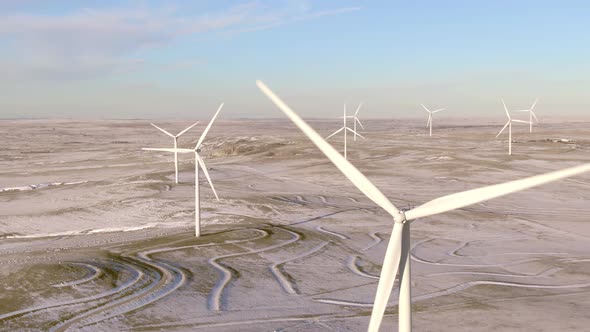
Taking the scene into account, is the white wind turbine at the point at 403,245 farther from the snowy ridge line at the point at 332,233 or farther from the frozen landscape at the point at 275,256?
the snowy ridge line at the point at 332,233

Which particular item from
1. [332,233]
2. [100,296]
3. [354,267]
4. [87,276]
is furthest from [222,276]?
[332,233]

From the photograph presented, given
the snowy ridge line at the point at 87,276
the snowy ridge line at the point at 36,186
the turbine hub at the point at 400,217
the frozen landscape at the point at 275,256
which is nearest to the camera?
the turbine hub at the point at 400,217

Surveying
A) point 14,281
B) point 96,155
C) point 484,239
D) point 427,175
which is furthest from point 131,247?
point 96,155

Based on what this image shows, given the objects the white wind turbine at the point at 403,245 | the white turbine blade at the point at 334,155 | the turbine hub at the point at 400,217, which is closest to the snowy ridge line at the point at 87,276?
the white turbine blade at the point at 334,155

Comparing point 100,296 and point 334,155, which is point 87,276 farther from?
point 334,155

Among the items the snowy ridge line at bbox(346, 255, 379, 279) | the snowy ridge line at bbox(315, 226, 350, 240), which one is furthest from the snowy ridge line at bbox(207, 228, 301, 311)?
the snowy ridge line at bbox(346, 255, 379, 279)
